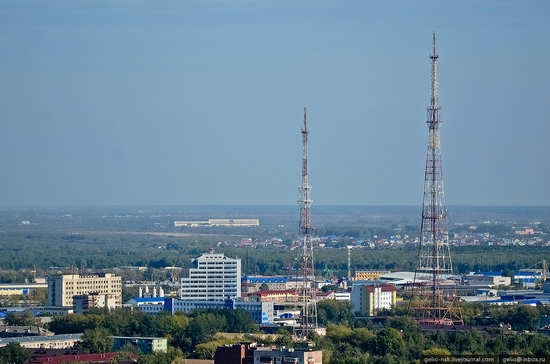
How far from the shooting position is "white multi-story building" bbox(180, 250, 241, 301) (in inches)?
3460

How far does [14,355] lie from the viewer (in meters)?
49.6

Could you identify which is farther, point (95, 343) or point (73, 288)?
point (73, 288)

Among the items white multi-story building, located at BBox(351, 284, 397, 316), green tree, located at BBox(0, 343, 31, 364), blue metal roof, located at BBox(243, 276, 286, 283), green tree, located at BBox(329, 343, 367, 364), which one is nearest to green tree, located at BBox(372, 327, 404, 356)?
green tree, located at BBox(329, 343, 367, 364)

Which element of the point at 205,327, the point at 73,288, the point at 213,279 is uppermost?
the point at 213,279

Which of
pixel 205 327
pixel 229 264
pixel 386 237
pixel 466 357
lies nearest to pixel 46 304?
pixel 229 264

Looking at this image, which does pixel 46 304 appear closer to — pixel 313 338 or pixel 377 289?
pixel 377 289

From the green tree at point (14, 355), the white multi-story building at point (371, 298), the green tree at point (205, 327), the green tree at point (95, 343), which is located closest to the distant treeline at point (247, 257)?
the white multi-story building at point (371, 298)

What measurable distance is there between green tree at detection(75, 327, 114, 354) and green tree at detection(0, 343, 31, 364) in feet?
12.9

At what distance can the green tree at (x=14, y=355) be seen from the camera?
161ft

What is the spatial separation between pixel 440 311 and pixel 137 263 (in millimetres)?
69890

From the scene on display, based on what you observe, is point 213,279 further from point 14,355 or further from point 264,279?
point 14,355

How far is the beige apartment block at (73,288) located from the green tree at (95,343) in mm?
25505

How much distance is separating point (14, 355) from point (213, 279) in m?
39.6

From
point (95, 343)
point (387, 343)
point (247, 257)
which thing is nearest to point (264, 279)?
point (247, 257)
